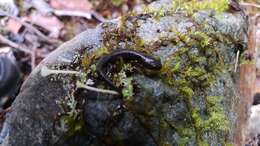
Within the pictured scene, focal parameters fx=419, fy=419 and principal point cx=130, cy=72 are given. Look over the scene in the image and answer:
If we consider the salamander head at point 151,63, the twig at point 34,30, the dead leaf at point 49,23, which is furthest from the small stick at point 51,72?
Result: the dead leaf at point 49,23

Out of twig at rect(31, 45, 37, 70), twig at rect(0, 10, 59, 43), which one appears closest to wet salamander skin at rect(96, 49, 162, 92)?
twig at rect(31, 45, 37, 70)

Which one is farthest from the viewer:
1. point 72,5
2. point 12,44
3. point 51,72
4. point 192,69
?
point 72,5

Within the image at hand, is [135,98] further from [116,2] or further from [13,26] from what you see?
[116,2]

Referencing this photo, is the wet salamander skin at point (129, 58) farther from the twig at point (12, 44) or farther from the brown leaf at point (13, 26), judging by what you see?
the brown leaf at point (13, 26)

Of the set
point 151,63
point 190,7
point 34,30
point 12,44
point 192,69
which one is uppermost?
point 190,7

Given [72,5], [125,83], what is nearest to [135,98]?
[125,83]

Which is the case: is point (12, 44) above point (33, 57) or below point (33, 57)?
above
